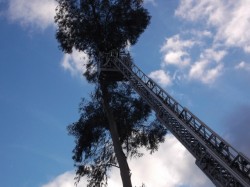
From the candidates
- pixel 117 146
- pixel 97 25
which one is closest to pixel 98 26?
pixel 97 25

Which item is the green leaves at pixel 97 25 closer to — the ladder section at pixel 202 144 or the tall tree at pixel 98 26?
the tall tree at pixel 98 26

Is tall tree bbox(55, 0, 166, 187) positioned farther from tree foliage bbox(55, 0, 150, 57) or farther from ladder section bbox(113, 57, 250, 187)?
ladder section bbox(113, 57, 250, 187)

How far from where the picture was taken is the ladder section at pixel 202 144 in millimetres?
13570

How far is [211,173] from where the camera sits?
46.4 feet

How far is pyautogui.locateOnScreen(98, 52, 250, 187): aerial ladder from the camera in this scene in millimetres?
13586

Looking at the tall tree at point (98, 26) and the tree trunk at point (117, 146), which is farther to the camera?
the tall tree at point (98, 26)

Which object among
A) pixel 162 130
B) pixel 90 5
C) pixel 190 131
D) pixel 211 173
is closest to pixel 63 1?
pixel 90 5

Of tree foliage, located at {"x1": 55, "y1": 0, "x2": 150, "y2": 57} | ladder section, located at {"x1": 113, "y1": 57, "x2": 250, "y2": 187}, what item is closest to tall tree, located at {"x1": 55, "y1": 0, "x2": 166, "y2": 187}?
tree foliage, located at {"x1": 55, "y1": 0, "x2": 150, "y2": 57}

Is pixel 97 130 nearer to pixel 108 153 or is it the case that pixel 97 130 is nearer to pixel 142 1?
pixel 108 153

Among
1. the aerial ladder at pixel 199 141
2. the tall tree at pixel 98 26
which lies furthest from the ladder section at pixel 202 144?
the tall tree at pixel 98 26

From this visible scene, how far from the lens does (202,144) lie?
14.9 metres

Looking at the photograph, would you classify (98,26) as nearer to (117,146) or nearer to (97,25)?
(97,25)

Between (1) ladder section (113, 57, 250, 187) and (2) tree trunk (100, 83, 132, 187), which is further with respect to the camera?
(2) tree trunk (100, 83, 132, 187)

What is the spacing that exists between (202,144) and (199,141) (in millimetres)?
244
